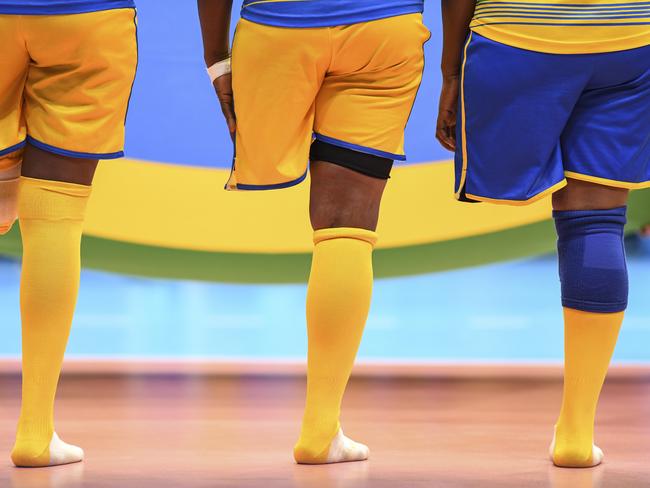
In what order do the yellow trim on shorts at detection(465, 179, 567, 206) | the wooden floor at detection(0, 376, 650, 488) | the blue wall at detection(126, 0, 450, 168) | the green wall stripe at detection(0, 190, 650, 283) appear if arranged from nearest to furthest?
the wooden floor at detection(0, 376, 650, 488) < the yellow trim on shorts at detection(465, 179, 567, 206) < the green wall stripe at detection(0, 190, 650, 283) < the blue wall at detection(126, 0, 450, 168)

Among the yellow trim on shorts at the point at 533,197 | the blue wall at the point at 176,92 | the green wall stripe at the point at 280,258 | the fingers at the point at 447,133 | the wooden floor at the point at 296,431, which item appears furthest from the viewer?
the blue wall at the point at 176,92

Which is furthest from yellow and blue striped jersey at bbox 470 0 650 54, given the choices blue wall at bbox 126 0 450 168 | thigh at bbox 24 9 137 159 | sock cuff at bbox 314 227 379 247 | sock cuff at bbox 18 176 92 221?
blue wall at bbox 126 0 450 168

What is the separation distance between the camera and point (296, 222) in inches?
98.1

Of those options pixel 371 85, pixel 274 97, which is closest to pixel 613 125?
pixel 371 85

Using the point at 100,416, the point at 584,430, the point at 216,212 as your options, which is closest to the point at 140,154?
the point at 216,212

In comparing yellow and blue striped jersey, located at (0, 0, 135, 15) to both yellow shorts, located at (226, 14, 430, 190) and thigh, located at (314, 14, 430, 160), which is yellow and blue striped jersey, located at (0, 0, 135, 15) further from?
thigh, located at (314, 14, 430, 160)

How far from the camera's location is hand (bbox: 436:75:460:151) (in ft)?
5.10

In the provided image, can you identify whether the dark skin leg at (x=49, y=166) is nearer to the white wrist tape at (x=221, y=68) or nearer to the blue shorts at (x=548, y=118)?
the white wrist tape at (x=221, y=68)

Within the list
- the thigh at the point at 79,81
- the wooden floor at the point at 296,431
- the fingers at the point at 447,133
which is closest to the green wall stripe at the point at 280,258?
the wooden floor at the point at 296,431

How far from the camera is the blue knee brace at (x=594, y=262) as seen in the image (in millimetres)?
1476

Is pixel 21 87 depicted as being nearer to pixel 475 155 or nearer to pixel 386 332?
pixel 475 155

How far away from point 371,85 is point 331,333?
355 mm

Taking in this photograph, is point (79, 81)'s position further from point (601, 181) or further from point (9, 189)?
point (601, 181)

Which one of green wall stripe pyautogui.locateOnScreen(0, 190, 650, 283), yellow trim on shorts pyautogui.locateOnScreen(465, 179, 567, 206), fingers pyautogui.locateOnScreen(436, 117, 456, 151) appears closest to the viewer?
yellow trim on shorts pyautogui.locateOnScreen(465, 179, 567, 206)
